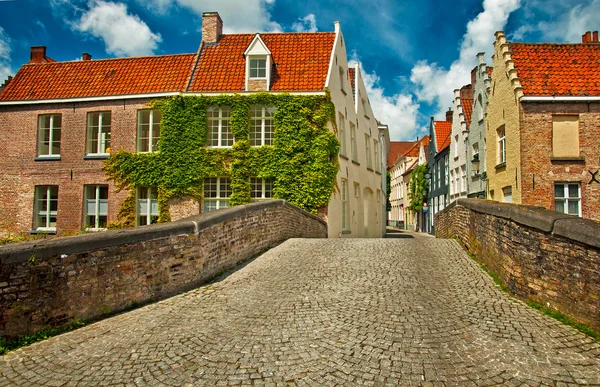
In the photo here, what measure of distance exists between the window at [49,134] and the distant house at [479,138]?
22209mm

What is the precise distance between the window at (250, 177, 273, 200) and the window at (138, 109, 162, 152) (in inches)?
197

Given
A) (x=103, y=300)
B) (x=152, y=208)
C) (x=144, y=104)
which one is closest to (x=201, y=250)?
(x=103, y=300)

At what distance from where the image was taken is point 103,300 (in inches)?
247

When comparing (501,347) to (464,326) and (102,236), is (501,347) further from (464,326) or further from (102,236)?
(102,236)

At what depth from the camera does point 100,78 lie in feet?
71.3

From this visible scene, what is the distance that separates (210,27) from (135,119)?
A: 6163mm

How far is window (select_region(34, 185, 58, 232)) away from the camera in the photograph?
21.0 meters

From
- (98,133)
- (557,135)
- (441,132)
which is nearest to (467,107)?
(441,132)

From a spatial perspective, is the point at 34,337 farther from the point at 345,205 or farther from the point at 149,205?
the point at 345,205

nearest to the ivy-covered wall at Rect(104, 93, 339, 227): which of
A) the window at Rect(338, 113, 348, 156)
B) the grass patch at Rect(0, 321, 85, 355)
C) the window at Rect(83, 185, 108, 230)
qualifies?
the window at Rect(83, 185, 108, 230)

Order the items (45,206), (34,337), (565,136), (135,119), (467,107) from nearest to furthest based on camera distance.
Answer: (34,337)
(565,136)
(135,119)
(45,206)
(467,107)

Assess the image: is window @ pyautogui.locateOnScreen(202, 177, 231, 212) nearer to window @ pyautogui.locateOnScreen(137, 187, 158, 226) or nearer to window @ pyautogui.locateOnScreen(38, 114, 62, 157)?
window @ pyautogui.locateOnScreen(137, 187, 158, 226)

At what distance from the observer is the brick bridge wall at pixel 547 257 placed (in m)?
5.08

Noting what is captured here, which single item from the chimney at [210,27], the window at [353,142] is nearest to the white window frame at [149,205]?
the chimney at [210,27]
